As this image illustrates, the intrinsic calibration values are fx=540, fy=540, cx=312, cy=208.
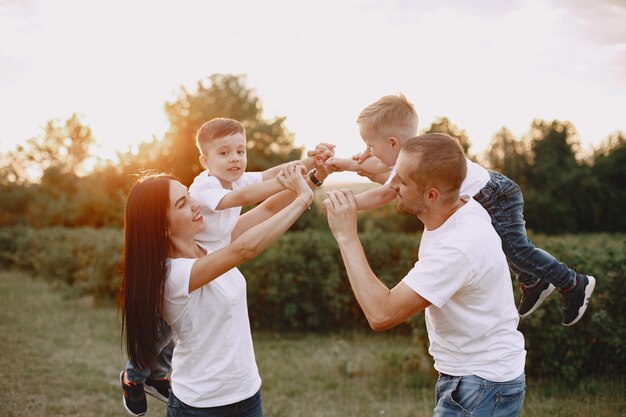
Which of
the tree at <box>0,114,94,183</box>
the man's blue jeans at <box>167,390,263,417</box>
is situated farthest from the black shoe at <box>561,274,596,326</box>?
the tree at <box>0,114,94,183</box>

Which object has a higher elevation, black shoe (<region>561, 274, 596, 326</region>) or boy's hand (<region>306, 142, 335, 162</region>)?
boy's hand (<region>306, 142, 335, 162</region>)

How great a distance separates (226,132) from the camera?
12.7 ft

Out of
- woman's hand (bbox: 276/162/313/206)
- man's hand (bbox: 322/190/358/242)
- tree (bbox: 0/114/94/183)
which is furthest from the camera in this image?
tree (bbox: 0/114/94/183)

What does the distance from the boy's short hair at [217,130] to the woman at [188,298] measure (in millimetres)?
953

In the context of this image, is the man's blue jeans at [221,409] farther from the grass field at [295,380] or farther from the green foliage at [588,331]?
the green foliage at [588,331]

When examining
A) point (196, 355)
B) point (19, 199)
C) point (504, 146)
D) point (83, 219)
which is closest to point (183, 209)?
point (196, 355)

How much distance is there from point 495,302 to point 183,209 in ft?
5.46

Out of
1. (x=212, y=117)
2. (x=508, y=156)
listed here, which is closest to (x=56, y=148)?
(x=212, y=117)

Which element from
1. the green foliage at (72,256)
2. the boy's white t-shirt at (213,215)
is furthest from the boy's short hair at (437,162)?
the green foliage at (72,256)

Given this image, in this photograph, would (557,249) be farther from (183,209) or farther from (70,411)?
(70,411)

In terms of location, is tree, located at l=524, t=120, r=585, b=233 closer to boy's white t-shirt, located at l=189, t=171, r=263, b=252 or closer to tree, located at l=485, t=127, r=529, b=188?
tree, located at l=485, t=127, r=529, b=188

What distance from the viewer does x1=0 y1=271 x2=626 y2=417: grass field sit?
6230 millimetres

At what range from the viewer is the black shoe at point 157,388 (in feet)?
13.6

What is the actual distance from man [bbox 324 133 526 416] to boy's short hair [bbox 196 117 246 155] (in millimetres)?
1546
